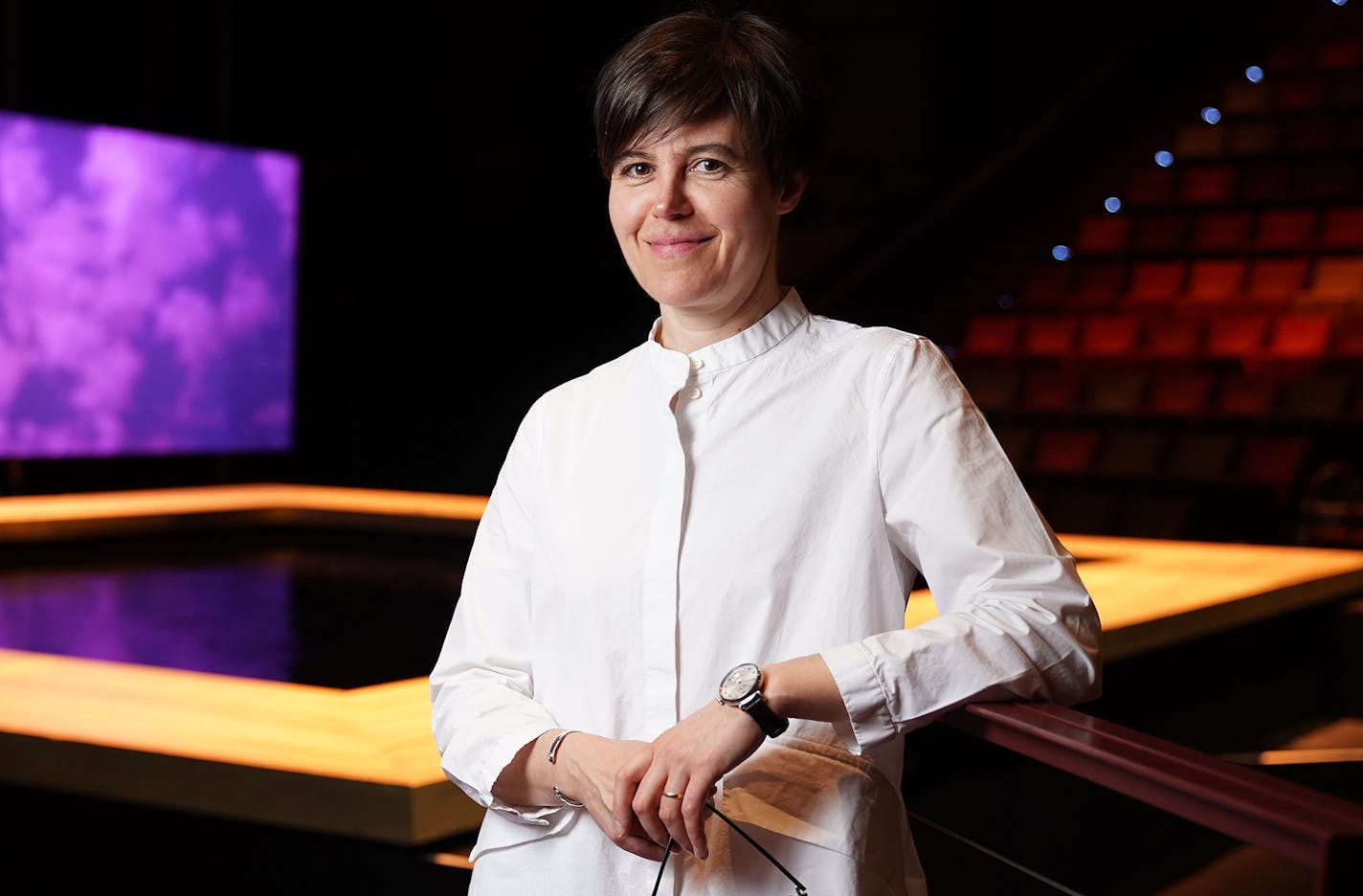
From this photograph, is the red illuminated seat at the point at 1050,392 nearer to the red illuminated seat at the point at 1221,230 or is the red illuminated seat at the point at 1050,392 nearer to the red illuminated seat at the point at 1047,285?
the red illuminated seat at the point at 1047,285

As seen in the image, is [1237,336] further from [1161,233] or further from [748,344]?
[748,344]

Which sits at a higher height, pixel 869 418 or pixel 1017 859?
pixel 869 418

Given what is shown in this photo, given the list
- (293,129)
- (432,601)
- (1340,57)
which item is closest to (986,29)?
(1340,57)

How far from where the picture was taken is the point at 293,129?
566 cm

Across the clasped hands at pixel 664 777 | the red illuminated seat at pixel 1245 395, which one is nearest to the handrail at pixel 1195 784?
the clasped hands at pixel 664 777

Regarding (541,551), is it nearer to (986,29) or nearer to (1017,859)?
(1017,859)

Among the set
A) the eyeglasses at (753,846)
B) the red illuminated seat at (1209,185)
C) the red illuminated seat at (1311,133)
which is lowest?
the eyeglasses at (753,846)

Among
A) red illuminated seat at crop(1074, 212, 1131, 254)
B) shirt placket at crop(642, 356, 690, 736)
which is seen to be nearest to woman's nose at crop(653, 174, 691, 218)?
shirt placket at crop(642, 356, 690, 736)

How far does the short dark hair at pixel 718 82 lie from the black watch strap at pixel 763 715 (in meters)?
0.32

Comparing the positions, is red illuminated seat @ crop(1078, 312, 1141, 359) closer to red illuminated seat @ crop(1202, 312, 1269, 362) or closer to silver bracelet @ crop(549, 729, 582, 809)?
red illuminated seat @ crop(1202, 312, 1269, 362)

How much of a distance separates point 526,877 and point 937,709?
29 centimetres

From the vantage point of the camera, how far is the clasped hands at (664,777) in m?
0.75

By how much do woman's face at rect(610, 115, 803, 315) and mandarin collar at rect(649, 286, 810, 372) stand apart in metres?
0.02

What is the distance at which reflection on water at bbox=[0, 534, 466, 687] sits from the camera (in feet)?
9.07
